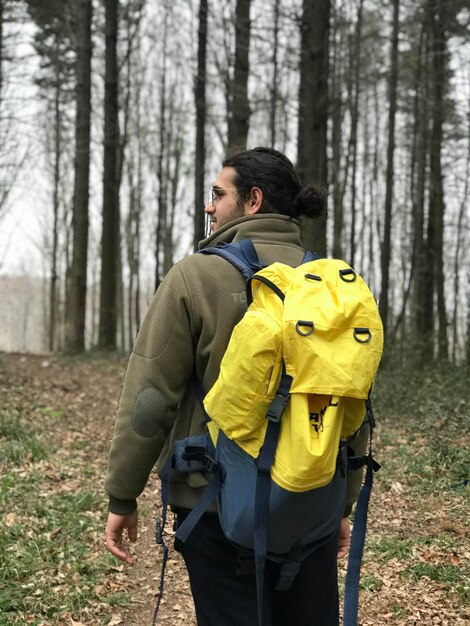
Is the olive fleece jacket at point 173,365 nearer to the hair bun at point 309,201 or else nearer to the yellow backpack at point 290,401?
the yellow backpack at point 290,401

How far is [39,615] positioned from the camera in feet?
12.7

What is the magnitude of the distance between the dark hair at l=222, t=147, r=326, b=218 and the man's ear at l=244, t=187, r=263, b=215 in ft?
0.04

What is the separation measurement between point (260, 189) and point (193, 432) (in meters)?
0.87

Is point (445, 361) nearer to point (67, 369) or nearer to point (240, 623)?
point (67, 369)

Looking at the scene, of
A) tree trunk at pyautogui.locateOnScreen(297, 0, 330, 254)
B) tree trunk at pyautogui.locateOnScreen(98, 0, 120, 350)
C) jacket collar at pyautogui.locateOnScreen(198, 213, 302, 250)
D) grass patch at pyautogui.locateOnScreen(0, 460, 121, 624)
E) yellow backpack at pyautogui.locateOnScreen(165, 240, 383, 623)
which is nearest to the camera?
yellow backpack at pyautogui.locateOnScreen(165, 240, 383, 623)

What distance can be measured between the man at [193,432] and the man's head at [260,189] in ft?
0.67

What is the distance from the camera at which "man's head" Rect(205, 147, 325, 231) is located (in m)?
2.17

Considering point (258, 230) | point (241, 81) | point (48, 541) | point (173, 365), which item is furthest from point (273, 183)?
point (241, 81)

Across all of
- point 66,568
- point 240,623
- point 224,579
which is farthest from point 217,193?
point 66,568

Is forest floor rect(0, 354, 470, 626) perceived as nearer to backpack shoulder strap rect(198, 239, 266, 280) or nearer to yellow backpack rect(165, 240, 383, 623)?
yellow backpack rect(165, 240, 383, 623)

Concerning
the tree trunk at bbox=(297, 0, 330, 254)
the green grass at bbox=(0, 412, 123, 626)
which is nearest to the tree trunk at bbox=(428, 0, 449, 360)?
the tree trunk at bbox=(297, 0, 330, 254)

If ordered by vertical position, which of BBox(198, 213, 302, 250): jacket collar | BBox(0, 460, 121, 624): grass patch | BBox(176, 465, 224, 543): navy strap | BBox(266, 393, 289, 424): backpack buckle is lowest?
BBox(0, 460, 121, 624): grass patch

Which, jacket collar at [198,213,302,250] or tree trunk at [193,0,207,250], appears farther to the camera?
tree trunk at [193,0,207,250]

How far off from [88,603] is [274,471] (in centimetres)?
306
